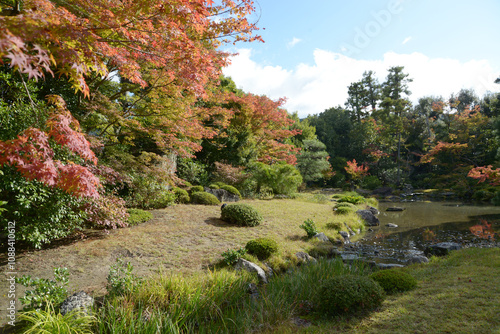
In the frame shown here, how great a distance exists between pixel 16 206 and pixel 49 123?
212 cm

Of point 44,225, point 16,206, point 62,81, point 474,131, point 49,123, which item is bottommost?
point 44,225

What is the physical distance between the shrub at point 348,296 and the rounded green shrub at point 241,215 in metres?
4.26

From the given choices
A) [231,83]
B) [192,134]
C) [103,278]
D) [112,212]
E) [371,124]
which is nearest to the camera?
[103,278]

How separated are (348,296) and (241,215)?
4.61 m

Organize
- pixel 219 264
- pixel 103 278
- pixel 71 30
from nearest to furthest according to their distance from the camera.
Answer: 1. pixel 71 30
2. pixel 103 278
3. pixel 219 264

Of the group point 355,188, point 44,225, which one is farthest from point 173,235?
point 355,188

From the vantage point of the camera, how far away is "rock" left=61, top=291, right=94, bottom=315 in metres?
2.79

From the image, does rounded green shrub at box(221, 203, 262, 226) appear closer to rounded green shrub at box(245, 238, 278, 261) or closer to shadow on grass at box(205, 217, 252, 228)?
shadow on grass at box(205, 217, 252, 228)

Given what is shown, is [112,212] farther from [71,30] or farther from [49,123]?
[71,30]

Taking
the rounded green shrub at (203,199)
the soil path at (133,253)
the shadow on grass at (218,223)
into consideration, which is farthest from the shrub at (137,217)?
the rounded green shrub at (203,199)

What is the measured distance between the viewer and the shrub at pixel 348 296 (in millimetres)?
3199

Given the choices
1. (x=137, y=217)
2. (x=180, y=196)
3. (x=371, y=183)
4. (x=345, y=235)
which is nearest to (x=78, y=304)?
(x=137, y=217)

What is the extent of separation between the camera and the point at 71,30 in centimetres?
251

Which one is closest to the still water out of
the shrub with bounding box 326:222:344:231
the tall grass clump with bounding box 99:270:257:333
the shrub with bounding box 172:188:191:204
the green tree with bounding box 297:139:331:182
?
the shrub with bounding box 326:222:344:231
